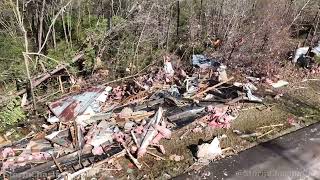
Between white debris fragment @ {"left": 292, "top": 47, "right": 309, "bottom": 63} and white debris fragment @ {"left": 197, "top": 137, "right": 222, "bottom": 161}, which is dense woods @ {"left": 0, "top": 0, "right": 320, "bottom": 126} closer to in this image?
white debris fragment @ {"left": 292, "top": 47, "right": 309, "bottom": 63}

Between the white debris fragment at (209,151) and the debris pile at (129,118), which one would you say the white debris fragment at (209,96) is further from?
the white debris fragment at (209,151)

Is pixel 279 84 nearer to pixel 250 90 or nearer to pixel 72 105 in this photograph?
pixel 250 90

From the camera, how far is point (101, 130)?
8.24 meters

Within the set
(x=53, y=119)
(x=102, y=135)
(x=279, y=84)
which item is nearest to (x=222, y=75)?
(x=279, y=84)

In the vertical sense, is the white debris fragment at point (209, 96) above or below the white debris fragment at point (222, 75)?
below

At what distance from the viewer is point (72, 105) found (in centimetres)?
894

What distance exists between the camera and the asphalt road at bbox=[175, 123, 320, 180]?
7.53 meters

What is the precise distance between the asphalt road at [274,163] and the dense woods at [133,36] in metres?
3.18

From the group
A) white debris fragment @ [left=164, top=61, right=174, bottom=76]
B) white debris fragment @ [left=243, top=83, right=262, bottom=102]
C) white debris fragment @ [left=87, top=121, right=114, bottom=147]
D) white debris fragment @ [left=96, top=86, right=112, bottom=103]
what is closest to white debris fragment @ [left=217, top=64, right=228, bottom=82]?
white debris fragment @ [left=243, top=83, right=262, bottom=102]

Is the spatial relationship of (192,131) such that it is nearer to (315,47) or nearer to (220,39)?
(220,39)

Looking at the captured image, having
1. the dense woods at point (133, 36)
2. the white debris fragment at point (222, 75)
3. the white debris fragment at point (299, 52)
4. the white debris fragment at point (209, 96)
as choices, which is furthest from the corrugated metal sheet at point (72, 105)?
the white debris fragment at point (299, 52)

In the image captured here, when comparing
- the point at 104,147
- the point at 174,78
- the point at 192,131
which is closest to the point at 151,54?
the point at 174,78

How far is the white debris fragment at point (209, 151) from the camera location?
309 inches

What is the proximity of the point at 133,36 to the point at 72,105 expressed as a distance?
131 inches
